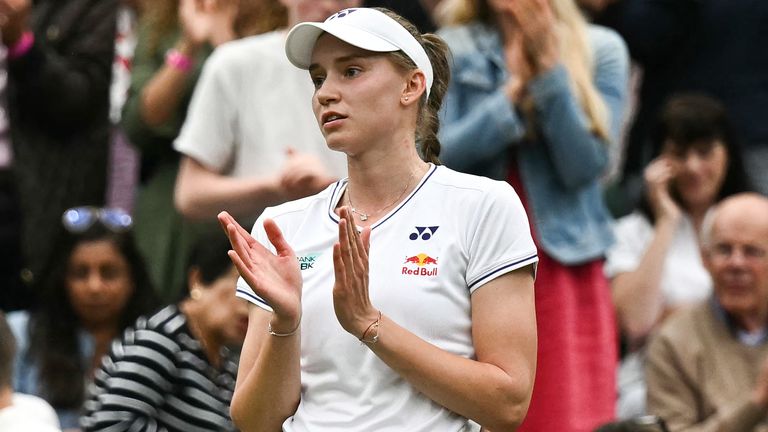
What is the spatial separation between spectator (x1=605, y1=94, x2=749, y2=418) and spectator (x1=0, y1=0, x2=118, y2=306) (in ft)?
7.65

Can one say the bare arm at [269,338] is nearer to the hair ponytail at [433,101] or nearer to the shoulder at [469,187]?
the shoulder at [469,187]

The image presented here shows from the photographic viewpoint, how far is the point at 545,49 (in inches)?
223

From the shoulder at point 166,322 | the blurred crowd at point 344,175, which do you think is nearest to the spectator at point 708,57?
the blurred crowd at point 344,175

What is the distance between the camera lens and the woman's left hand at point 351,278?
3529 mm

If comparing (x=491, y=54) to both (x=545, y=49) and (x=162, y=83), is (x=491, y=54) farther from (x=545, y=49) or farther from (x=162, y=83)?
(x=162, y=83)

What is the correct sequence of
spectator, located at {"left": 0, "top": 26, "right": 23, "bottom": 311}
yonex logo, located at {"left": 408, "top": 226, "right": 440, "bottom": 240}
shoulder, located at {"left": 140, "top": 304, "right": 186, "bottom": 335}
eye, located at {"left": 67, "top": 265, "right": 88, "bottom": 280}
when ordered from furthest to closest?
eye, located at {"left": 67, "top": 265, "right": 88, "bottom": 280} → spectator, located at {"left": 0, "top": 26, "right": 23, "bottom": 311} → shoulder, located at {"left": 140, "top": 304, "right": 186, "bottom": 335} → yonex logo, located at {"left": 408, "top": 226, "right": 440, "bottom": 240}

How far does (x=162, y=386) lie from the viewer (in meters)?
5.27

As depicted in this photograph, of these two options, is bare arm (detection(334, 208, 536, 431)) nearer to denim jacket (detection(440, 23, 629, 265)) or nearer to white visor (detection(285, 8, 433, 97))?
white visor (detection(285, 8, 433, 97))

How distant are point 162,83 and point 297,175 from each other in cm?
125

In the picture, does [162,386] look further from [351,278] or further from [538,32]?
[351,278]

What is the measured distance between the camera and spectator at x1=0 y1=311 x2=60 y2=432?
14.9 ft

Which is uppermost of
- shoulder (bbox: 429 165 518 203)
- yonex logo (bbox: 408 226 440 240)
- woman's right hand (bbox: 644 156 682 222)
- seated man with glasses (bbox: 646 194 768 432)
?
shoulder (bbox: 429 165 518 203)

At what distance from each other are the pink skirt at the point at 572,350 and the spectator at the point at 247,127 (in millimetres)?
773

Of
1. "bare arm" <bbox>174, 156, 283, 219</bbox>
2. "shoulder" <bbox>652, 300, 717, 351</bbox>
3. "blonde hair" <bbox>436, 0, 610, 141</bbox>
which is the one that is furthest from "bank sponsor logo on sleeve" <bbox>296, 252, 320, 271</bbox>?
"shoulder" <bbox>652, 300, 717, 351</bbox>
